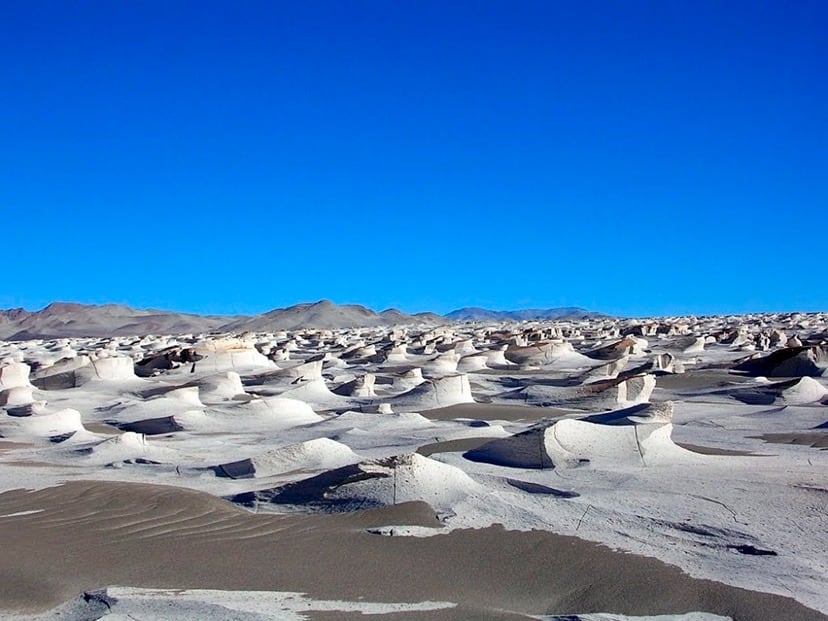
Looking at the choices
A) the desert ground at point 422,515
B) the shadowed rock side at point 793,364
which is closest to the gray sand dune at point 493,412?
the desert ground at point 422,515

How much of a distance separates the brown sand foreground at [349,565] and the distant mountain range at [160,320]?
187 ft

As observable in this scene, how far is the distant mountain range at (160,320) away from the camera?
66250mm

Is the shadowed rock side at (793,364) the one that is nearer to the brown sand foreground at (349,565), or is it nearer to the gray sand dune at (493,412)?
the gray sand dune at (493,412)

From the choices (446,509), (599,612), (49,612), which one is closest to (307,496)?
(446,509)

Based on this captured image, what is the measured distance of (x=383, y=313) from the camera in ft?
271

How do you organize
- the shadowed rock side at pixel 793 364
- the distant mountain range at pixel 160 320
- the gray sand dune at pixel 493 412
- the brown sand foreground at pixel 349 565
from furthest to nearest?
the distant mountain range at pixel 160 320 < the shadowed rock side at pixel 793 364 < the gray sand dune at pixel 493 412 < the brown sand foreground at pixel 349 565

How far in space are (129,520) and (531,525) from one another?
2.23 metres

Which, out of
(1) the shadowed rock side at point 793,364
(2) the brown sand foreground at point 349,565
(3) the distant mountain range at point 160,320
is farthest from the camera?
(3) the distant mountain range at point 160,320

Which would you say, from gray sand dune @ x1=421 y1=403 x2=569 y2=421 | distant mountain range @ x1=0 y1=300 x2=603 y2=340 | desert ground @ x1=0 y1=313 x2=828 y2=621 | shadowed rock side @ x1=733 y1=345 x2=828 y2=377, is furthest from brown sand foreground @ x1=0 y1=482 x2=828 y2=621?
distant mountain range @ x1=0 y1=300 x2=603 y2=340

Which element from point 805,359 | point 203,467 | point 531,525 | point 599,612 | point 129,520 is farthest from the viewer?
point 805,359

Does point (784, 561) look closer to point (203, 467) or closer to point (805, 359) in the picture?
point (203, 467)

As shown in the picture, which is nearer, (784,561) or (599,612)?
(599,612)

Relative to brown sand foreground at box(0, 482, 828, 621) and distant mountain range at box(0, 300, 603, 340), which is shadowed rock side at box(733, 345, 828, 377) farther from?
distant mountain range at box(0, 300, 603, 340)

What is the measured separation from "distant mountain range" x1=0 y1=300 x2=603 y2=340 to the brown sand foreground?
187 feet
